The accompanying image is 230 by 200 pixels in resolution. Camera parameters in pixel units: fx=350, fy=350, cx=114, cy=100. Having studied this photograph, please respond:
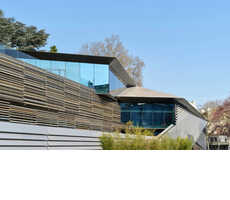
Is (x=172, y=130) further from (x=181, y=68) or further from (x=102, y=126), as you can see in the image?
(x=181, y=68)

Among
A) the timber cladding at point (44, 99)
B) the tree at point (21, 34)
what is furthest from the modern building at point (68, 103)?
the tree at point (21, 34)

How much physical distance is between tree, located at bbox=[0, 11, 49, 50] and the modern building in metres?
13.3

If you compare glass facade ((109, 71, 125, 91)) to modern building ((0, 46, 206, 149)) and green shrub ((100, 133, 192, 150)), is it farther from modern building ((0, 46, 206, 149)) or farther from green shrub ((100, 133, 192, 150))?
green shrub ((100, 133, 192, 150))

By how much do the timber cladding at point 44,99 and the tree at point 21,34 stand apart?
18.6 m

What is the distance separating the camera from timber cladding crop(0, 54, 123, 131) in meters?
11.3

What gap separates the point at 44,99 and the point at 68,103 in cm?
221

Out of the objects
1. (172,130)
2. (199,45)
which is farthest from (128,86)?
(199,45)

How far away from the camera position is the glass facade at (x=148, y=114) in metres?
25.8

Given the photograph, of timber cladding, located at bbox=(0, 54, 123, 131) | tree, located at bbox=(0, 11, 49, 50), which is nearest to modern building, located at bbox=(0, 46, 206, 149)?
timber cladding, located at bbox=(0, 54, 123, 131)

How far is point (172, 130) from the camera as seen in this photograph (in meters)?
24.3

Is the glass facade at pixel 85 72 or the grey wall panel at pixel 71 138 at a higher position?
the glass facade at pixel 85 72

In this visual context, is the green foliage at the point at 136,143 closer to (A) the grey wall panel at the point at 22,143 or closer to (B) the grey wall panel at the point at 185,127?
(A) the grey wall panel at the point at 22,143
